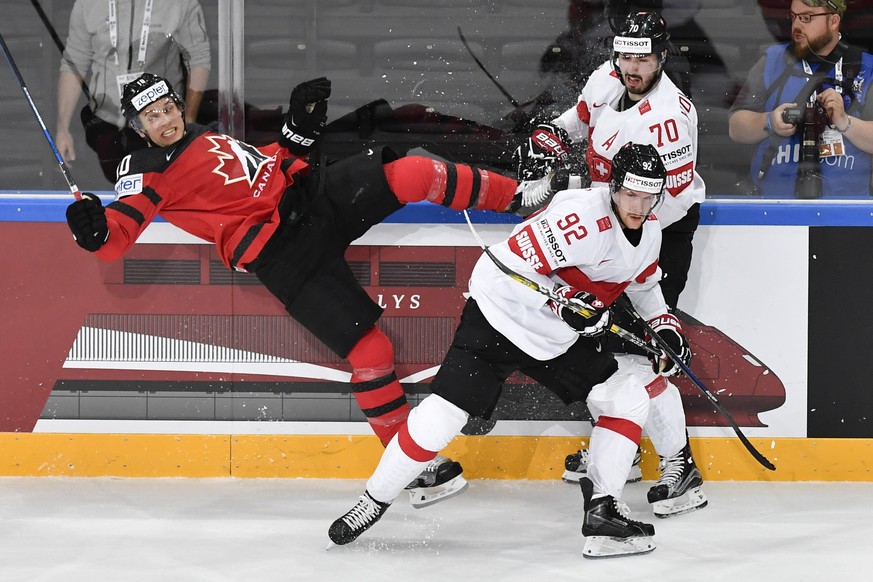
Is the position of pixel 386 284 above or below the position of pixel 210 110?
below

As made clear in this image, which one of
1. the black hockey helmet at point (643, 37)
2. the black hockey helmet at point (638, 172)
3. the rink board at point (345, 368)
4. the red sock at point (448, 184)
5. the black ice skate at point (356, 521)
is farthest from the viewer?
the rink board at point (345, 368)

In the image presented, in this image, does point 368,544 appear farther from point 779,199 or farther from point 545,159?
point 779,199

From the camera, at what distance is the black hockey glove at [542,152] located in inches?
127

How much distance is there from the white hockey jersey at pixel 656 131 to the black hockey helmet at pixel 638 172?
0.25m

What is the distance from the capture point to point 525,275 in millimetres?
2857

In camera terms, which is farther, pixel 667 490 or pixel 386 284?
pixel 386 284

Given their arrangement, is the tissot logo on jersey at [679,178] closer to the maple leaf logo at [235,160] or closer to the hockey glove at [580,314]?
the hockey glove at [580,314]

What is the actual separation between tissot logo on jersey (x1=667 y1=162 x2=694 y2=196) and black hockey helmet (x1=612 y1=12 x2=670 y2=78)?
0.93ft

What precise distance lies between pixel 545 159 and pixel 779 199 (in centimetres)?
76

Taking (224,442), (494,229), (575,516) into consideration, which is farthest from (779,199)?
(224,442)

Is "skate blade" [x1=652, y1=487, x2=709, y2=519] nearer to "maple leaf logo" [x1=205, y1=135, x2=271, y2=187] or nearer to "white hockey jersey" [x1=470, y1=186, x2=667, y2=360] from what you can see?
"white hockey jersey" [x1=470, y1=186, x2=667, y2=360]

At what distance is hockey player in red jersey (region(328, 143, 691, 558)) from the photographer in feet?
9.25

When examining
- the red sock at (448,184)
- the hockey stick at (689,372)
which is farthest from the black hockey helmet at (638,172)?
the red sock at (448,184)

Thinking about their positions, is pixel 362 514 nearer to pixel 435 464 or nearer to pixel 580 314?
pixel 435 464
